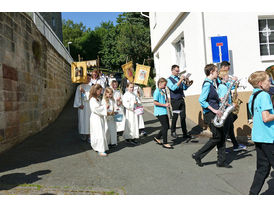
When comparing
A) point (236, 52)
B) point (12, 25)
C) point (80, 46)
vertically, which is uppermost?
point (80, 46)

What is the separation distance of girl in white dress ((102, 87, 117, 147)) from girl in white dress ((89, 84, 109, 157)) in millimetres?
249

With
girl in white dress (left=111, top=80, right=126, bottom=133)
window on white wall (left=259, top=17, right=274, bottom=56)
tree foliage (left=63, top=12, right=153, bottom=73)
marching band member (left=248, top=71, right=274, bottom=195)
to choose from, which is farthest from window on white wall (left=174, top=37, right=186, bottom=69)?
marching band member (left=248, top=71, right=274, bottom=195)

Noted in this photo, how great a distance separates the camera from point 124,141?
7156 millimetres

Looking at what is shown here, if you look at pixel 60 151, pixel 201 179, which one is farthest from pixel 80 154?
pixel 201 179

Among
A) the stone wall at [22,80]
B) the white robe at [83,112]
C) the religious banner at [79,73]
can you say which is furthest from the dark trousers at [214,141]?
the stone wall at [22,80]

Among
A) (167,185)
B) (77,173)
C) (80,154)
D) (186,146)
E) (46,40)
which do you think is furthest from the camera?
(46,40)

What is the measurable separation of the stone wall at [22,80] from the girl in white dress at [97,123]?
2.10 meters

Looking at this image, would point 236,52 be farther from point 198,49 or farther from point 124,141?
point 124,141

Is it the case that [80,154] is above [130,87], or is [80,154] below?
below

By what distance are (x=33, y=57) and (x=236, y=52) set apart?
671cm

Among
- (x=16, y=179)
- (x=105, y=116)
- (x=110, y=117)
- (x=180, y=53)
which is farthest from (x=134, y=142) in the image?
(x=180, y=53)

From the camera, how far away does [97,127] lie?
5789 millimetres

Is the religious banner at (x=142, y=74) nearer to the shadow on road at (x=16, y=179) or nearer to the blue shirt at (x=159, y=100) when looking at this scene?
the blue shirt at (x=159, y=100)

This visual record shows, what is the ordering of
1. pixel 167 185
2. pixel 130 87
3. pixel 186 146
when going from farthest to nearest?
pixel 130 87 → pixel 186 146 → pixel 167 185
